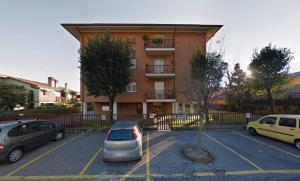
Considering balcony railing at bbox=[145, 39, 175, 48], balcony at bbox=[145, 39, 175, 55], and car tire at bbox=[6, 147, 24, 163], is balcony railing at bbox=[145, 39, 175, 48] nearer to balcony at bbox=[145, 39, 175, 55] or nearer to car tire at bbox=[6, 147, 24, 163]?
balcony at bbox=[145, 39, 175, 55]

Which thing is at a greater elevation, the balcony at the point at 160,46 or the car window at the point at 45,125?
the balcony at the point at 160,46

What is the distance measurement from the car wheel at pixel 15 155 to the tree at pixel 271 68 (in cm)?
2041

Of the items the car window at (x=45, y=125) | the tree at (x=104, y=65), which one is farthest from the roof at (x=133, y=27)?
the car window at (x=45, y=125)

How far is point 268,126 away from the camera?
28.9ft

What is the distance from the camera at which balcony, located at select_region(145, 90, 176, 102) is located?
58.0 feet

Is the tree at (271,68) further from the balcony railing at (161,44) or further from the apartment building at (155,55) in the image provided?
the balcony railing at (161,44)

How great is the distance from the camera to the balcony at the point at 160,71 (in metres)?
17.8

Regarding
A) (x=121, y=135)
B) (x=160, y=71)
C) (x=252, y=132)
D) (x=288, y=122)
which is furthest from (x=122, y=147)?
(x=160, y=71)

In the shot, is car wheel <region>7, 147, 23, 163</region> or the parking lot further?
car wheel <region>7, 147, 23, 163</region>

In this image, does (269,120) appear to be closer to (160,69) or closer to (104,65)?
(160,69)

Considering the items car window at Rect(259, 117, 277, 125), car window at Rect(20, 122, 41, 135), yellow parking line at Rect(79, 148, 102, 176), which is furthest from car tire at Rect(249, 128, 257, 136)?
car window at Rect(20, 122, 41, 135)

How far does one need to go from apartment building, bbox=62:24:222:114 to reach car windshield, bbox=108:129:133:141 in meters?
11.8

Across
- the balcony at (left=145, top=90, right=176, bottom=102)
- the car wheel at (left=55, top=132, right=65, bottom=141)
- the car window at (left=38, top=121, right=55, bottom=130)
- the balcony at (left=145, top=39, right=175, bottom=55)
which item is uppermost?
the balcony at (left=145, top=39, right=175, bottom=55)

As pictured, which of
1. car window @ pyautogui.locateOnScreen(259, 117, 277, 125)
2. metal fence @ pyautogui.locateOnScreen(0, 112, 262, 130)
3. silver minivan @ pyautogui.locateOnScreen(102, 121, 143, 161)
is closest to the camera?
silver minivan @ pyautogui.locateOnScreen(102, 121, 143, 161)
